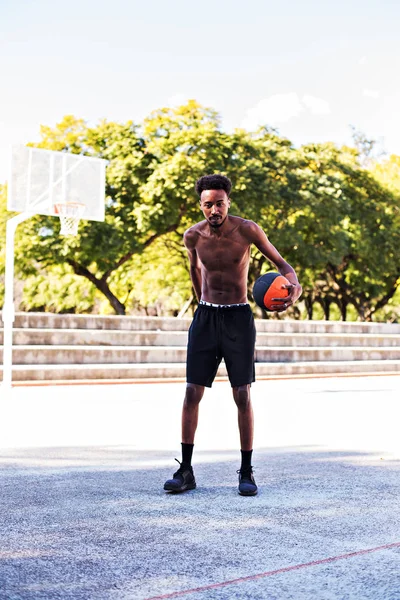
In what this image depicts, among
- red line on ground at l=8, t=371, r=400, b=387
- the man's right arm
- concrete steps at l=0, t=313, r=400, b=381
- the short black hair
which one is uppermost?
the short black hair

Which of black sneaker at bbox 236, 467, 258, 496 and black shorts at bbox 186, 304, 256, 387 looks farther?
black shorts at bbox 186, 304, 256, 387

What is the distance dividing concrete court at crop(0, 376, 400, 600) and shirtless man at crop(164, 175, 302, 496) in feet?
1.70

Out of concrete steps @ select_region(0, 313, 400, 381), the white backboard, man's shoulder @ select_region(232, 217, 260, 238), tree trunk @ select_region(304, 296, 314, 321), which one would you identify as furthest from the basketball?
tree trunk @ select_region(304, 296, 314, 321)

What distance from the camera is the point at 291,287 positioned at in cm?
524

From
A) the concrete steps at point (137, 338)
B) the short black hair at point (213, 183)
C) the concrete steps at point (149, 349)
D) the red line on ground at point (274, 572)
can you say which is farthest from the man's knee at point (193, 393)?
the concrete steps at point (137, 338)

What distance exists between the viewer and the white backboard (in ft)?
55.5

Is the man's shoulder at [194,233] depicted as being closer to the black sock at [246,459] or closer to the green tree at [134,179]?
the black sock at [246,459]

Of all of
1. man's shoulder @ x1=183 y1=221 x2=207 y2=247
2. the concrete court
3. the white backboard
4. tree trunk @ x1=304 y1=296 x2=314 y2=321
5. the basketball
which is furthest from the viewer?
tree trunk @ x1=304 y1=296 x2=314 y2=321

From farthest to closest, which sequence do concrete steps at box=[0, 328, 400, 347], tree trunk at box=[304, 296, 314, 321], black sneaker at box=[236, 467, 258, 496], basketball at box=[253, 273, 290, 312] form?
1. tree trunk at box=[304, 296, 314, 321]
2. concrete steps at box=[0, 328, 400, 347]
3. basketball at box=[253, 273, 290, 312]
4. black sneaker at box=[236, 467, 258, 496]

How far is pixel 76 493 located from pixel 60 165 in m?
13.8

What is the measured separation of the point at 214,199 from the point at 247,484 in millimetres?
1789

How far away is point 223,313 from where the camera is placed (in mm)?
5383

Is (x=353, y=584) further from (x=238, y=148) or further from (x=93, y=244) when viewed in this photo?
(x=238, y=148)

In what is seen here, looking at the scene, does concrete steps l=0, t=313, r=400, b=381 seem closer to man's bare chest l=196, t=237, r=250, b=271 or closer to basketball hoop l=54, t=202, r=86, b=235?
basketball hoop l=54, t=202, r=86, b=235
